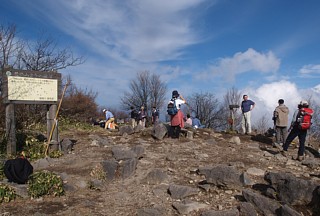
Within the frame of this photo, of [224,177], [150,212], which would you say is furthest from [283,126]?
[150,212]

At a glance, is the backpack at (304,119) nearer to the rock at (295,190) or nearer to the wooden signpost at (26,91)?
the rock at (295,190)

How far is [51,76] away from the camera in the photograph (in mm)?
7746

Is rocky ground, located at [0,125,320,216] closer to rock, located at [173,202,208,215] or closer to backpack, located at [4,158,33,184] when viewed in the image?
rock, located at [173,202,208,215]

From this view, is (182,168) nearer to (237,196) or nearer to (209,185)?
(209,185)

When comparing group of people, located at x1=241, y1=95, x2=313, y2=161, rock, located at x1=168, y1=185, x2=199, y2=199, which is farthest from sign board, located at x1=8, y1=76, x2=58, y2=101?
group of people, located at x1=241, y1=95, x2=313, y2=161

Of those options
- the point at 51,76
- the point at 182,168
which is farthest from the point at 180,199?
the point at 51,76

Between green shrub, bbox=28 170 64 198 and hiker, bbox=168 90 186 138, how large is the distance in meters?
4.89

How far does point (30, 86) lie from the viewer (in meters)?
7.30

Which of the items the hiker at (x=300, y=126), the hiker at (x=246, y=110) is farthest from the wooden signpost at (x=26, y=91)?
the hiker at (x=246, y=110)

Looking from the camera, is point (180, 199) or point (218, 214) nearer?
point (218, 214)

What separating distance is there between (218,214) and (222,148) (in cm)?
455

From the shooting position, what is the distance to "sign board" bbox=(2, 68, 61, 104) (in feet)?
22.8

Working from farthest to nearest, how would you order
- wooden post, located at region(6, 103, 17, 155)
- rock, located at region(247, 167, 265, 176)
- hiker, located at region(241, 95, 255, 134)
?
hiker, located at region(241, 95, 255, 134) < wooden post, located at region(6, 103, 17, 155) < rock, located at region(247, 167, 265, 176)

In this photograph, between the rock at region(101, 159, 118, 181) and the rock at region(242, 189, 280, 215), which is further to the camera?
the rock at region(101, 159, 118, 181)
